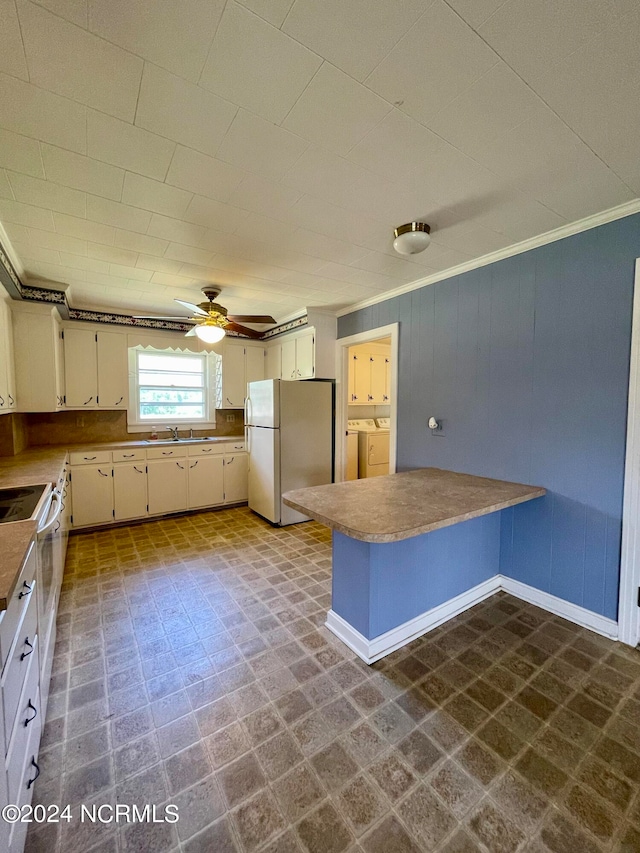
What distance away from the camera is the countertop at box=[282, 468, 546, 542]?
5.22 feet

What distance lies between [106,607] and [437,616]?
7.25ft

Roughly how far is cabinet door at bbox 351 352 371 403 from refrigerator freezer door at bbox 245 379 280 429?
1.67 meters

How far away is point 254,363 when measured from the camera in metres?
5.08

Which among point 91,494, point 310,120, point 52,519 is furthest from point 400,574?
point 91,494

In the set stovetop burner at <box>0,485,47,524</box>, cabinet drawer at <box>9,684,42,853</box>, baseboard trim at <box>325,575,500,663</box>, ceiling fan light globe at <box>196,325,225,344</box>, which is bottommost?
baseboard trim at <box>325,575,500,663</box>

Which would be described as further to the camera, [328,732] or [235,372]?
[235,372]

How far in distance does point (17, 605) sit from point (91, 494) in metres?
2.91

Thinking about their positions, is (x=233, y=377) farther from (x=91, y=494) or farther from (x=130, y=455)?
(x=91, y=494)

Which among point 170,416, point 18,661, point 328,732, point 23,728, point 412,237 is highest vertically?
point 412,237

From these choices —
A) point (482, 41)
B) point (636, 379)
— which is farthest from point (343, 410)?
point (482, 41)

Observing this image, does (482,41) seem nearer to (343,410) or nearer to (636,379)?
(636,379)

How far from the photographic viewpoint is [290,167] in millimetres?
1588

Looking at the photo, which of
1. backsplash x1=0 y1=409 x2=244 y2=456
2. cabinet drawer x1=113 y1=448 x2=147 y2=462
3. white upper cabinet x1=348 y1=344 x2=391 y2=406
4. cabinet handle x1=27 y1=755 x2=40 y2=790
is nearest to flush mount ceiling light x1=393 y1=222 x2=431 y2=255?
cabinet handle x1=27 y1=755 x2=40 y2=790

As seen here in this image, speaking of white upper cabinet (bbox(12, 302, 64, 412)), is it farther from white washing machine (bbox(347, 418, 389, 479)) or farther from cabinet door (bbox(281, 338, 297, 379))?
white washing machine (bbox(347, 418, 389, 479))
